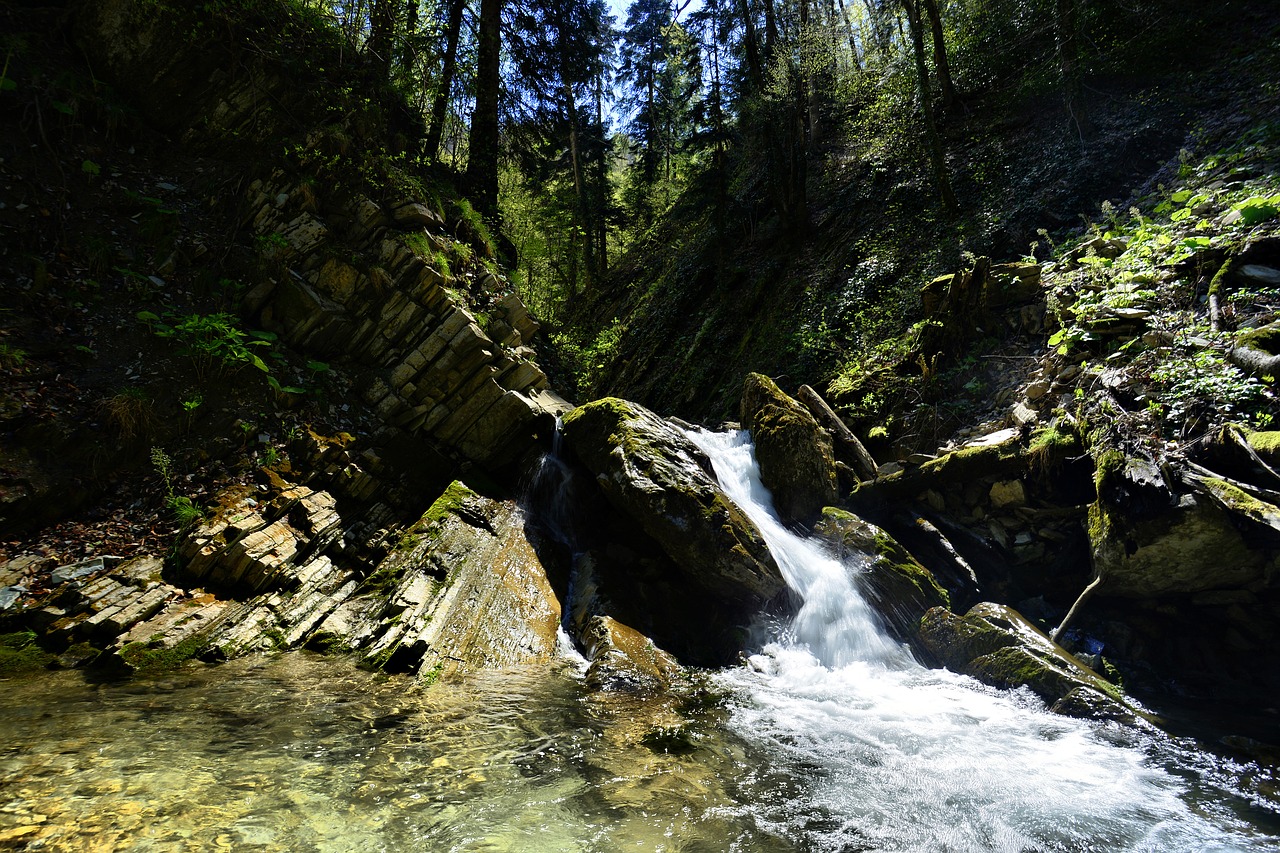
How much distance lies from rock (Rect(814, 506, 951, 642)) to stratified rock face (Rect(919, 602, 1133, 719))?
233 millimetres

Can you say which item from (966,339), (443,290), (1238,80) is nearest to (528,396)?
(443,290)

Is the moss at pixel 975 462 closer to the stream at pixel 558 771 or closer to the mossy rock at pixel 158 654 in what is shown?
the stream at pixel 558 771

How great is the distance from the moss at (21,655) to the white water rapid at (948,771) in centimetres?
601

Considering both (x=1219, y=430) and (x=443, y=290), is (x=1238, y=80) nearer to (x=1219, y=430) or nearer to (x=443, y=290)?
(x=1219, y=430)

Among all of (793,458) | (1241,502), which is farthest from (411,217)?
(1241,502)

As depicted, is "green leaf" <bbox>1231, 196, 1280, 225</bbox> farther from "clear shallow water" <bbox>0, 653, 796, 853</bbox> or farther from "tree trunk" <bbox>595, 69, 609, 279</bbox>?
"tree trunk" <bbox>595, 69, 609, 279</bbox>

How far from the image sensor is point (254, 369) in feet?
24.8

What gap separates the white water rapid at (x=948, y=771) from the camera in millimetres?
3389

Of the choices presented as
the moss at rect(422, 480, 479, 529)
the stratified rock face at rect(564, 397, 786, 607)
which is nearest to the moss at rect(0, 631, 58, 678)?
the moss at rect(422, 480, 479, 529)

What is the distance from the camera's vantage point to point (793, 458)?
9.43m

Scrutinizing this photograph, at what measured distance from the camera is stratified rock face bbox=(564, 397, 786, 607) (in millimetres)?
7148

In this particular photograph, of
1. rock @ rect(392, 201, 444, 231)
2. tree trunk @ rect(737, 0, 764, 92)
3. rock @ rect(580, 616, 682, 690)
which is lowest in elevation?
rock @ rect(580, 616, 682, 690)

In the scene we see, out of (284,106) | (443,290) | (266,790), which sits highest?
(284,106)

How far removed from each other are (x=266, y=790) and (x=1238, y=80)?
18230 mm
